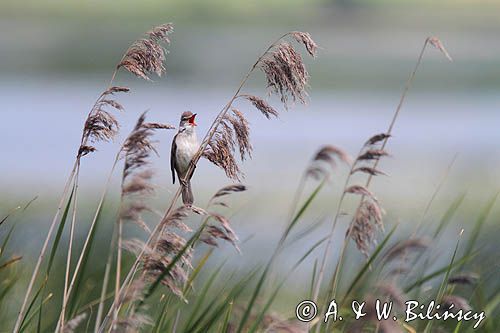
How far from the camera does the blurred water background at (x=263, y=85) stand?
10.0m

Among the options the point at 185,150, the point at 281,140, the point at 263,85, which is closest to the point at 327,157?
the point at 185,150

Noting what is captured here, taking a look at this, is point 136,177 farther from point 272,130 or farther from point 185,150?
point 272,130

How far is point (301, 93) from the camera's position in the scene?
1953mm

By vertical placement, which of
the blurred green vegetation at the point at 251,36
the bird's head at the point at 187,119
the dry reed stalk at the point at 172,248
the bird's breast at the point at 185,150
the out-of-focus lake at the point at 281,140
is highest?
the blurred green vegetation at the point at 251,36

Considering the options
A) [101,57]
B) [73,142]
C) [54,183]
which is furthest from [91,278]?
[101,57]

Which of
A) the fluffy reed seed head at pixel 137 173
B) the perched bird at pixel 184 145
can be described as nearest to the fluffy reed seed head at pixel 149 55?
the fluffy reed seed head at pixel 137 173

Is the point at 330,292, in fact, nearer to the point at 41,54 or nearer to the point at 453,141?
the point at 453,141

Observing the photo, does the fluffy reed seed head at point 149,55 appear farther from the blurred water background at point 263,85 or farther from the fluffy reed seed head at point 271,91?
the blurred water background at point 263,85

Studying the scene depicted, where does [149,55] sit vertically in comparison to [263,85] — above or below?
below

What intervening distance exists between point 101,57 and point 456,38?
6.53m

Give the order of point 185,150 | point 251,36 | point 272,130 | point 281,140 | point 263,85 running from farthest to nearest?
point 251,36 → point 263,85 → point 272,130 → point 281,140 → point 185,150

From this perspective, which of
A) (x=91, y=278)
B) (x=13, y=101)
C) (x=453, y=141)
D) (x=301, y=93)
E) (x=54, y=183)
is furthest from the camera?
(x=13, y=101)

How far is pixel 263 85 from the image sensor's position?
14.6 metres

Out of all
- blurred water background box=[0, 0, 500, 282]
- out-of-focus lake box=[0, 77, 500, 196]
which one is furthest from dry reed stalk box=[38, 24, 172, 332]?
out-of-focus lake box=[0, 77, 500, 196]
